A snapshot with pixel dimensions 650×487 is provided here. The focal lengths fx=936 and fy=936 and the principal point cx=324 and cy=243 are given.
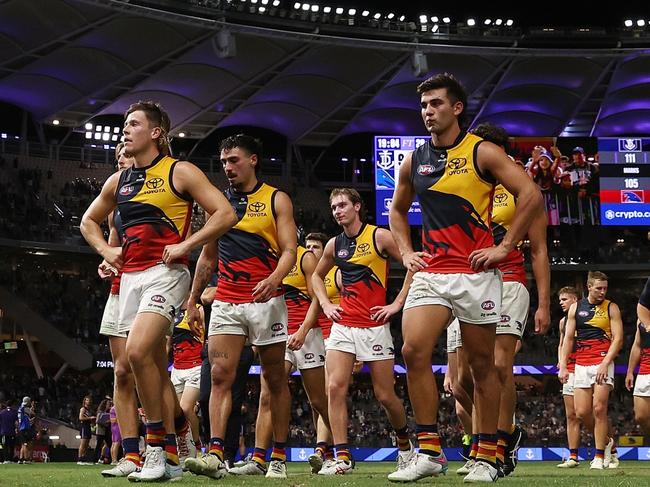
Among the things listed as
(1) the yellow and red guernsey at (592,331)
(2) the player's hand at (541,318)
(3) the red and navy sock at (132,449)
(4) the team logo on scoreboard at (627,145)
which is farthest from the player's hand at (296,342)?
(4) the team logo on scoreboard at (627,145)

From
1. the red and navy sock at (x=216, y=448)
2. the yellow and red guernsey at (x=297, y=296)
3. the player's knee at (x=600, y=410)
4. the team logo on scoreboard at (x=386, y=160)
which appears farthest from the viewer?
the team logo on scoreboard at (x=386, y=160)

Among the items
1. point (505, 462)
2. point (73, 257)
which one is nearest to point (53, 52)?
point (73, 257)

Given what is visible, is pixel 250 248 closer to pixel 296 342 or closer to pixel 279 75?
pixel 296 342

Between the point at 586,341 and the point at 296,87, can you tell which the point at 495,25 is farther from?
the point at 586,341

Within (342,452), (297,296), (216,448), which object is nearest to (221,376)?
(216,448)

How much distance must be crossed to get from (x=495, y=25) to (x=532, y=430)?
670 inches

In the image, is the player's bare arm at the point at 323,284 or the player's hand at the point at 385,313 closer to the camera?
the player's hand at the point at 385,313

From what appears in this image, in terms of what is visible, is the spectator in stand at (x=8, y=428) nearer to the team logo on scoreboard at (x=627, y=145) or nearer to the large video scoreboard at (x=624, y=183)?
the large video scoreboard at (x=624, y=183)

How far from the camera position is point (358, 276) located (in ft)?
35.6

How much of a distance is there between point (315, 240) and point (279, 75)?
2909 centimetres

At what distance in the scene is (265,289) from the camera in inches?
322

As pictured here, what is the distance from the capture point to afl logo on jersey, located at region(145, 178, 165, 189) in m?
7.33

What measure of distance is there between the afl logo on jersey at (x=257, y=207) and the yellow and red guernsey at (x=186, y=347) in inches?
155

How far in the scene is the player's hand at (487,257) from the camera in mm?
6574
